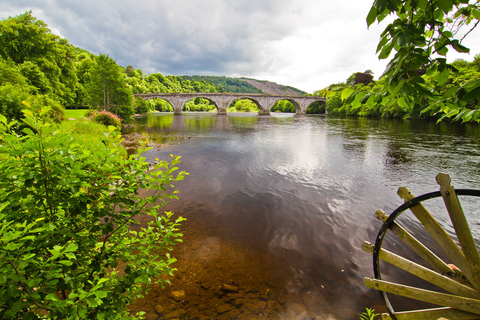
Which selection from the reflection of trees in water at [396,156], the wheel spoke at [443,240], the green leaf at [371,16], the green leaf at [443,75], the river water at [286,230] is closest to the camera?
the green leaf at [371,16]

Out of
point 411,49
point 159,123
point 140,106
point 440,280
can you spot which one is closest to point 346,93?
point 411,49

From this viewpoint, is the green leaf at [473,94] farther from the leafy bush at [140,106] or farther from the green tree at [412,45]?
the leafy bush at [140,106]

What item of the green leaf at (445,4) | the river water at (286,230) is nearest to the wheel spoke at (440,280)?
the river water at (286,230)

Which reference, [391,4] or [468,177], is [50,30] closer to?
[391,4]

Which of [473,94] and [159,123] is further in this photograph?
[159,123]

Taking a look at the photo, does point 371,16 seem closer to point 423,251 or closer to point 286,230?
point 423,251

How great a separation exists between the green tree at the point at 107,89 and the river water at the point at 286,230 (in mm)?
24454

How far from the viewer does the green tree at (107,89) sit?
3152 centimetres

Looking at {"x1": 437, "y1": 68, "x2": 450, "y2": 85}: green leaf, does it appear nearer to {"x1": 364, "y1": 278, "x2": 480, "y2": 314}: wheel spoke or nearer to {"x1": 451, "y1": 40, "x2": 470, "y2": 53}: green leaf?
{"x1": 451, "y1": 40, "x2": 470, "y2": 53}: green leaf

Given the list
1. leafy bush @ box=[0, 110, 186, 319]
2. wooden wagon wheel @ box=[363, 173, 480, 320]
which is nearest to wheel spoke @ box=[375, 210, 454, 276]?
wooden wagon wheel @ box=[363, 173, 480, 320]

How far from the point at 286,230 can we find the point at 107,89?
122 feet

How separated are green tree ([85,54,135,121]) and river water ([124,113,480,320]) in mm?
24454

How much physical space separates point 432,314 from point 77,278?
399cm

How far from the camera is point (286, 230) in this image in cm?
673
